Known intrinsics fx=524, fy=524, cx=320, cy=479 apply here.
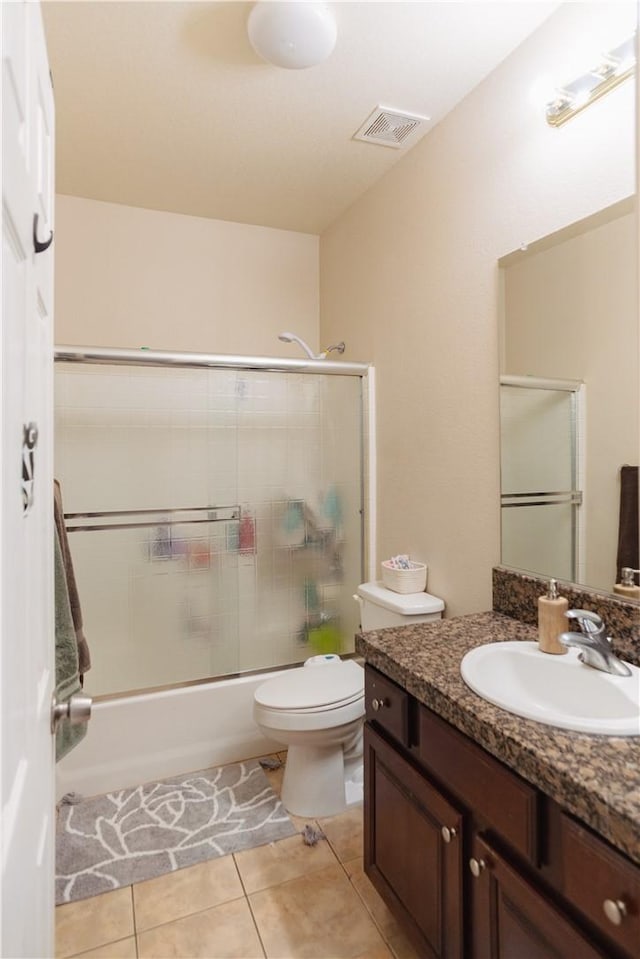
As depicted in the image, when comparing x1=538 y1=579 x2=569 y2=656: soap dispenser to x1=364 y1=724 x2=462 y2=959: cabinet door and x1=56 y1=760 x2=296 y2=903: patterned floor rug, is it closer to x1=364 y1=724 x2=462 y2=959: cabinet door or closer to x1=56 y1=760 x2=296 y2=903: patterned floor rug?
x1=364 y1=724 x2=462 y2=959: cabinet door

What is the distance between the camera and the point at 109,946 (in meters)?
1.44

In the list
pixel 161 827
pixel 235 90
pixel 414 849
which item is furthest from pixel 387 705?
pixel 235 90

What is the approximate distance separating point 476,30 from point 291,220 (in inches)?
56.1

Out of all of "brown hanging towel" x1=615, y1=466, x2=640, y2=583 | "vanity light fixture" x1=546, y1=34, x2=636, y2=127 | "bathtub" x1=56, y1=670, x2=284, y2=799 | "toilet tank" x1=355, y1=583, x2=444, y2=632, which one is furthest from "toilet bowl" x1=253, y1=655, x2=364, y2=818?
"vanity light fixture" x1=546, y1=34, x2=636, y2=127

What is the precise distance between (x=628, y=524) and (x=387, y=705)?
2.49 ft

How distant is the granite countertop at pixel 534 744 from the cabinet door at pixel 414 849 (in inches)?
9.1

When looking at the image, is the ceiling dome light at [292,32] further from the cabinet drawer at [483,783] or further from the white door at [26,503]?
the cabinet drawer at [483,783]

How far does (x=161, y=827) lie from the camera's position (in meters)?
1.89

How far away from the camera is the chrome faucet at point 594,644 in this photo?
45.7 inches

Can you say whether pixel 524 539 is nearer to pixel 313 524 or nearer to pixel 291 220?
pixel 313 524

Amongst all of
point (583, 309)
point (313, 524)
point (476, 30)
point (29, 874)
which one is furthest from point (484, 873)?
point (476, 30)

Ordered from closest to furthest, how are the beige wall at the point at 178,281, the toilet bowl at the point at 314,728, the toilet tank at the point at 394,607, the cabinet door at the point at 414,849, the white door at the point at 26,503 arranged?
the white door at the point at 26,503 → the cabinet door at the point at 414,849 → the toilet bowl at the point at 314,728 → the toilet tank at the point at 394,607 → the beige wall at the point at 178,281

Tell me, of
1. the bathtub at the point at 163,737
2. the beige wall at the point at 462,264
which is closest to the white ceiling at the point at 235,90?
the beige wall at the point at 462,264

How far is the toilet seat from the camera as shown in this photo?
1857mm
